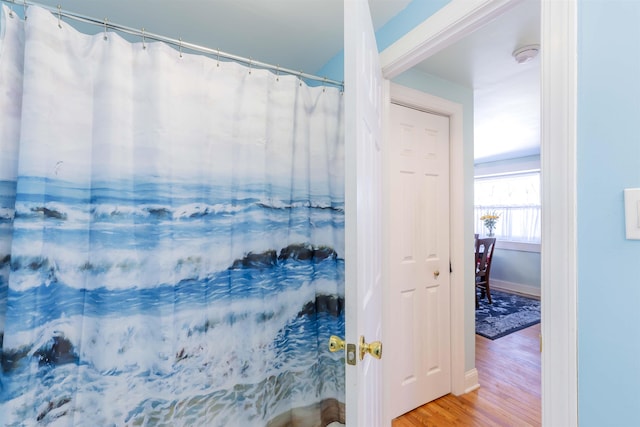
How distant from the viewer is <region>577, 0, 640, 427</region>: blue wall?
633 mm

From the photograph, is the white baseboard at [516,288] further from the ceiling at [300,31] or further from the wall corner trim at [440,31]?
the wall corner trim at [440,31]

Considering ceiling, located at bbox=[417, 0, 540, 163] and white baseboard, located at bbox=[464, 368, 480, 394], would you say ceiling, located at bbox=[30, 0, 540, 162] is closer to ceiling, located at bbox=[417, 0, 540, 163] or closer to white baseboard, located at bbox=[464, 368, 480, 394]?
ceiling, located at bbox=[417, 0, 540, 163]

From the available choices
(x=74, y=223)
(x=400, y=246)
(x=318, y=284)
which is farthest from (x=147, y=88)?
(x=400, y=246)

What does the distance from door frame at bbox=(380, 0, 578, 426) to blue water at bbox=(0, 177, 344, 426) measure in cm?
100

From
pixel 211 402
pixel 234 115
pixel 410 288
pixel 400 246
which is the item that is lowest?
pixel 211 402

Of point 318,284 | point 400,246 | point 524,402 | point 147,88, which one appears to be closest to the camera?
point 147,88

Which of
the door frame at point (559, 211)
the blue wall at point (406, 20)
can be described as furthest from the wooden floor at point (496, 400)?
the blue wall at point (406, 20)

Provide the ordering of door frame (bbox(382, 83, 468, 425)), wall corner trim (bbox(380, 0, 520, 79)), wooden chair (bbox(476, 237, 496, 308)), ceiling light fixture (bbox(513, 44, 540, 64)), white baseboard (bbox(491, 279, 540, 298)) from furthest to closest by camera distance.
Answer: white baseboard (bbox(491, 279, 540, 298)) → wooden chair (bbox(476, 237, 496, 308)) → door frame (bbox(382, 83, 468, 425)) → ceiling light fixture (bbox(513, 44, 540, 64)) → wall corner trim (bbox(380, 0, 520, 79))

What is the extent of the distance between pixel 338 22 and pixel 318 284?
56.9 inches

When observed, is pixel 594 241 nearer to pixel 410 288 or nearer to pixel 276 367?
pixel 410 288

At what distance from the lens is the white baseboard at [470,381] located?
1.97 meters

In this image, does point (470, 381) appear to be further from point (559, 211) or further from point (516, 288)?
point (516, 288)

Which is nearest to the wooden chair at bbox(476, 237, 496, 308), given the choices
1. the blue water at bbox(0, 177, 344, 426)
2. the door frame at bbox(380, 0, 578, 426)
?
the blue water at bbox(0, 177, 344, 426)

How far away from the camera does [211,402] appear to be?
128 cm
